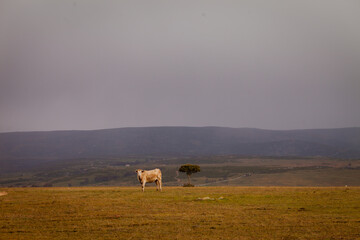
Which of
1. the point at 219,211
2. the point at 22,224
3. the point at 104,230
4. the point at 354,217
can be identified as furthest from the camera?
the point at 219,211

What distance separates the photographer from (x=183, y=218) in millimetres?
20609

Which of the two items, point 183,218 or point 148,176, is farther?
point 148,176

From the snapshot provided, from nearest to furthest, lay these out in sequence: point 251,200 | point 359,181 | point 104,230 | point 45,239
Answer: point 45,239
point 104,230
point 251,200
point 359,181

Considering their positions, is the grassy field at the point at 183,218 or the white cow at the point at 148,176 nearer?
the grassy field at the point at 183,218

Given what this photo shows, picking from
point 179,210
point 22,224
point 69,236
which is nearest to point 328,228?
point 179,210

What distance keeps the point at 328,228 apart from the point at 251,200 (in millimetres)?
10746

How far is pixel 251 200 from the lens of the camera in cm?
2872

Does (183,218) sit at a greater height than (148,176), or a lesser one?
lesser

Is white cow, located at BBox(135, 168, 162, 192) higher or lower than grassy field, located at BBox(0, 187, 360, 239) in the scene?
higher

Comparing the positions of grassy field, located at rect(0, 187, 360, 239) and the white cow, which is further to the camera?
the white cow

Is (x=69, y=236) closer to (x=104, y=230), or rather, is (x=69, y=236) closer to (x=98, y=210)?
(x=104, y=230)

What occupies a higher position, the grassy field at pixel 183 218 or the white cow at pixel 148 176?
the white cow at pixel 148 176

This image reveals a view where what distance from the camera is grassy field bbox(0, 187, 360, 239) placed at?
17.2 metres

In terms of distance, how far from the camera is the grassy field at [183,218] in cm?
1716
